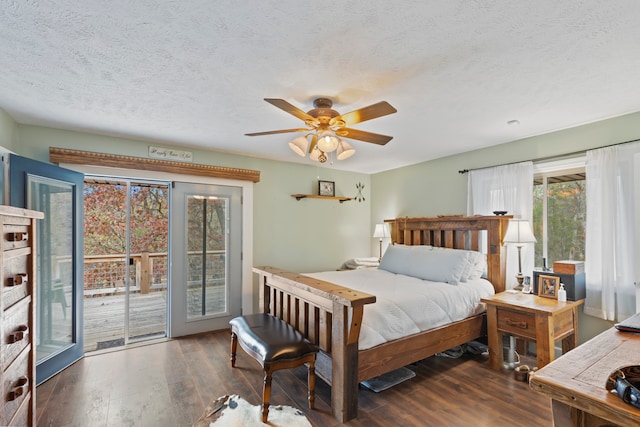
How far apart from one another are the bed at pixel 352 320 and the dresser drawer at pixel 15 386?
5.61ft

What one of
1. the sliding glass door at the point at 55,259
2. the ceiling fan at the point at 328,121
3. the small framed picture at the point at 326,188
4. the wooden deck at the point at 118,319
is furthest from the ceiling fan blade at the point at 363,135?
the wooden deck at the point at 118,319

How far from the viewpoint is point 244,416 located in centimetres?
207

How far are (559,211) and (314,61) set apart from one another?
3.08 m

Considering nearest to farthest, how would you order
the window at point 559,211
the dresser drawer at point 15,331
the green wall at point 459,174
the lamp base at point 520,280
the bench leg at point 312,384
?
the dresser drawer at point 15,331 < the bench leg at point 312,384 < the green wall at point 459,174 < the window at point 559,211 < the lamp base at point 520,280

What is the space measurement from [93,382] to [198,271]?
1.50 m

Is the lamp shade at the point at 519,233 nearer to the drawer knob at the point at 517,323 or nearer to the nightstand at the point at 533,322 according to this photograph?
the nightstand at the point at 533,322

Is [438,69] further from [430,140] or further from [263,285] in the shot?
[263,285]

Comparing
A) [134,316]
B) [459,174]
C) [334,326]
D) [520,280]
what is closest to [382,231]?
[459,174]

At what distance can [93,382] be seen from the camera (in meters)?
2.59

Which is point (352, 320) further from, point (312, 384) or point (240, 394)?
point (240, 394)

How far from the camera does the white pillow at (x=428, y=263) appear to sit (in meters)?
3.18

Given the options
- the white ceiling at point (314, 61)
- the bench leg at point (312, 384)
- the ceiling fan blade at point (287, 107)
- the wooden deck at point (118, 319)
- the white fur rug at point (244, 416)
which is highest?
the white ceiling at point (314, 61)

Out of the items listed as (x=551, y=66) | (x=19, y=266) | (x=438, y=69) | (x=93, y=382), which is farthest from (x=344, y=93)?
(x=93, y=382)

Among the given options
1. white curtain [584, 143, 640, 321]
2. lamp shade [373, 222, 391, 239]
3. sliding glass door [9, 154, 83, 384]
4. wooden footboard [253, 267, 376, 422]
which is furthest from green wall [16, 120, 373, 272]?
white curtain [584, 143, 640, 321]
